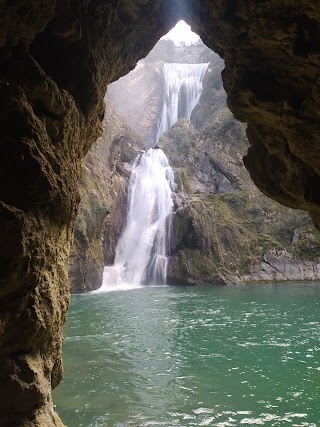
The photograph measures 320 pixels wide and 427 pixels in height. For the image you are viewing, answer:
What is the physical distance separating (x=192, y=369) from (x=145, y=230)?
38.7 m

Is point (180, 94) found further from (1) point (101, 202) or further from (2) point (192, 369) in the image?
(2) point (192, 369)

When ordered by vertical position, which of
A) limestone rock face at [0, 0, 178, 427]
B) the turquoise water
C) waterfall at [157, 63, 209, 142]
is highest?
waterfall at [157, 63, 209, 142]

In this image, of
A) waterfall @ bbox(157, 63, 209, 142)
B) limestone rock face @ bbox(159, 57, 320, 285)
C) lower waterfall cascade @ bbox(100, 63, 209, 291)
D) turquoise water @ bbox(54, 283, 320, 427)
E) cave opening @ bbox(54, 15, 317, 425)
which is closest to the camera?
turquoise water @ bbox(54, 283, 320, 427)

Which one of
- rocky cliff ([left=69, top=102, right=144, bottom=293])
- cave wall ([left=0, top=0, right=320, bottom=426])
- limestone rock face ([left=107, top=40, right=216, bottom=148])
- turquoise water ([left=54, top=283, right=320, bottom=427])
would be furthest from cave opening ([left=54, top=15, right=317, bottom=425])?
limestone rock face ([left=107, top=40, right=216, bottom=148])

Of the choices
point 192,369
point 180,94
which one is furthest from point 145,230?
point 180,94

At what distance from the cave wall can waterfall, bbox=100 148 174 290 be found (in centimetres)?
3612

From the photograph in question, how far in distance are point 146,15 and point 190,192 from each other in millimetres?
47073

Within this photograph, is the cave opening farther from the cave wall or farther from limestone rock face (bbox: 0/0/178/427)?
limestone rock face (bbox: 0/0/178/427)

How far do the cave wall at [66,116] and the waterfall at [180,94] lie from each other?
3026 inches

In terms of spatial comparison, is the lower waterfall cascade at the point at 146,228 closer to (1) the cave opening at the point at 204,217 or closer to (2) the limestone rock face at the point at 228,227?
(1) the cave opening at the point at 204,217

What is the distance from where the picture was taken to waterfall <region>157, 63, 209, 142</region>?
85.4 meters

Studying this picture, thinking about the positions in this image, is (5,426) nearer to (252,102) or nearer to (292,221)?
(252,102)

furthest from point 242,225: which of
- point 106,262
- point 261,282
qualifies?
point 106,262

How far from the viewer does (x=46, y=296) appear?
5961 millimetres
